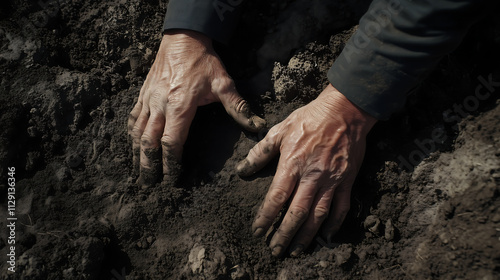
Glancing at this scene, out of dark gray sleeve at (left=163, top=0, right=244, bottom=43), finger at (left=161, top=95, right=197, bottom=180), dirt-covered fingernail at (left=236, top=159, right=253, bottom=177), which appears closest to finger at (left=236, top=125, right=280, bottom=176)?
dirt-covered fingernail at (left=236, top=159, right=253, bottom=177)

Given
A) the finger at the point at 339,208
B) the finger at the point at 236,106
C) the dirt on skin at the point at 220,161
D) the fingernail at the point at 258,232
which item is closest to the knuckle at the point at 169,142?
the dirt on skin at the point at 220,161

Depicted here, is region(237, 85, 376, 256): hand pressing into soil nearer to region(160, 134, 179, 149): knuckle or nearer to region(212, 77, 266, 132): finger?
region(212, 77, 266, 132): finger

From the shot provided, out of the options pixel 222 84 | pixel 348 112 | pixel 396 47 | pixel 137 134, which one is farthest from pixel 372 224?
pixel 137 134

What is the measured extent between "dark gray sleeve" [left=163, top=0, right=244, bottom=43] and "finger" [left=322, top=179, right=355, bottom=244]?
3.36 feet

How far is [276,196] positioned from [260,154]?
22 cm

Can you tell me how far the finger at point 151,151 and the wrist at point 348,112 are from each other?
86cm

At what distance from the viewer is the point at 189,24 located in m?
1.83

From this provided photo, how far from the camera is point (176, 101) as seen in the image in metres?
1.74

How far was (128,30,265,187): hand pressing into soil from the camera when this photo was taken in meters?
1.73

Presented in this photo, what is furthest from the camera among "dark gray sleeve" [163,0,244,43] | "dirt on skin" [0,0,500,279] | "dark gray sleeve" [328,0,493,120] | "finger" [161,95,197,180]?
"dark gray sleeve" [163,0,244,43]

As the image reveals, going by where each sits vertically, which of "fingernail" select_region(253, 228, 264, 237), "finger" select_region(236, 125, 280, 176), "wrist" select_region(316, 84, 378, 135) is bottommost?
"fingernail" select_region(253, 228, 264, 237)

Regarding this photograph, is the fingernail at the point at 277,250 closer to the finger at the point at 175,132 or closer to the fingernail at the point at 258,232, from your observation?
the fingernail at the point at 258,232

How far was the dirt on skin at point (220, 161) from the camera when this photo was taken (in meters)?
1.50

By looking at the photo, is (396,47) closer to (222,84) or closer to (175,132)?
(222,84)
